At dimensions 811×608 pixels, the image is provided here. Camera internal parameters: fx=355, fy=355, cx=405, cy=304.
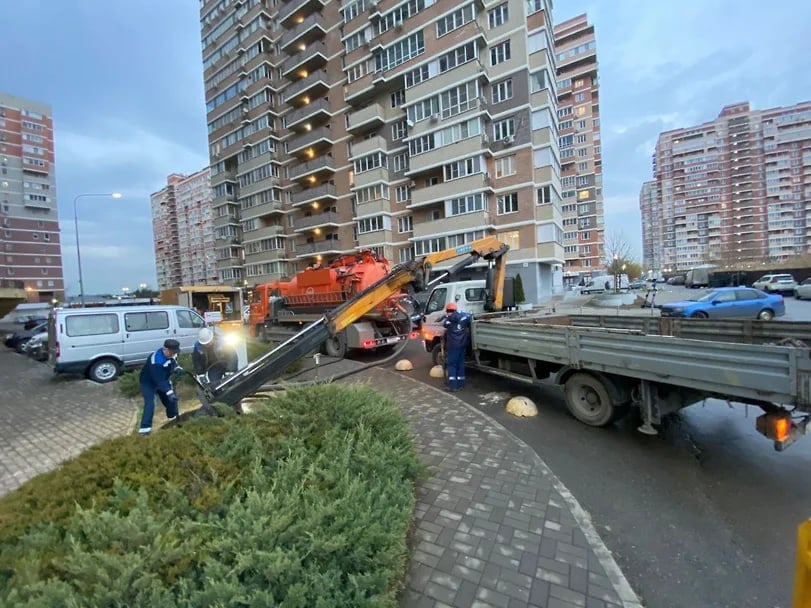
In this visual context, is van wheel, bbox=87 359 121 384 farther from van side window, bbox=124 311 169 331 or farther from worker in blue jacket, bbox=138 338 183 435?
worker in blue jacket, bbox=138 338 183 435

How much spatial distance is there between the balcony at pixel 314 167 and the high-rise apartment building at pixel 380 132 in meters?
0.16

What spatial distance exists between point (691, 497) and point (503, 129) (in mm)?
26764

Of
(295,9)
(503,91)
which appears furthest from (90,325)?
(295,9)

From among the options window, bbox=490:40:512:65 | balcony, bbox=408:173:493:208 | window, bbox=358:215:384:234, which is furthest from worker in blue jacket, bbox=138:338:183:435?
window, bbox=490:40:512:65

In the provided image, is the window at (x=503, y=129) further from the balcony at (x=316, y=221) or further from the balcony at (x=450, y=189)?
the balcony at (x=316, y=221)

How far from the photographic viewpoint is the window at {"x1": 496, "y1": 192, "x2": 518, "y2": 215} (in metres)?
25.3

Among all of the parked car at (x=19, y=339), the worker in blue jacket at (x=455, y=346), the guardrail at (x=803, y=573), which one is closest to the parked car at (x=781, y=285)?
the worker in blue jacket at (x=455, y=346)

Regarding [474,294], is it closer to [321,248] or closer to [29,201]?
[321,248]

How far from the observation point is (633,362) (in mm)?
4332

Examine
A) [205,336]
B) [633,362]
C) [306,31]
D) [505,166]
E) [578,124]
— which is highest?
[306,31]

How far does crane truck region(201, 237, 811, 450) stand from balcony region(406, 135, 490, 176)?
19.8 meters

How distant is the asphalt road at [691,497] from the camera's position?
2529mm

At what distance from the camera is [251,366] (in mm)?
5383

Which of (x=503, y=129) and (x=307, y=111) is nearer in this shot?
(x=503, y=129)
